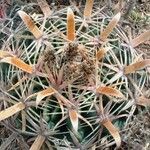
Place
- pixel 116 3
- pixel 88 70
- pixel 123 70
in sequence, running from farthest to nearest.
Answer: pixel 116 3 < pixel 123 70 < pixel 88 70

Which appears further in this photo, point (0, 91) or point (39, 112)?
point (0, 91)

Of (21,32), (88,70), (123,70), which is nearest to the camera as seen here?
(88,70)

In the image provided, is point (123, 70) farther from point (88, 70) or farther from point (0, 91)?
point (0, 91)

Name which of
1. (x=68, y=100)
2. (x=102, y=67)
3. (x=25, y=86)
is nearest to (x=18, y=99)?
(x=25, y=86)

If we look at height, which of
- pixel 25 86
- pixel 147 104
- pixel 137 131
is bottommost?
pixel 137 131

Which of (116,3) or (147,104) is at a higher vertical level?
(116,3)

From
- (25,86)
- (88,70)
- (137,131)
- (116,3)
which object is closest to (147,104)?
(137,131)

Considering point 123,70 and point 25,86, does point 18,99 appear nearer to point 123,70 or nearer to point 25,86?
point 25,86
